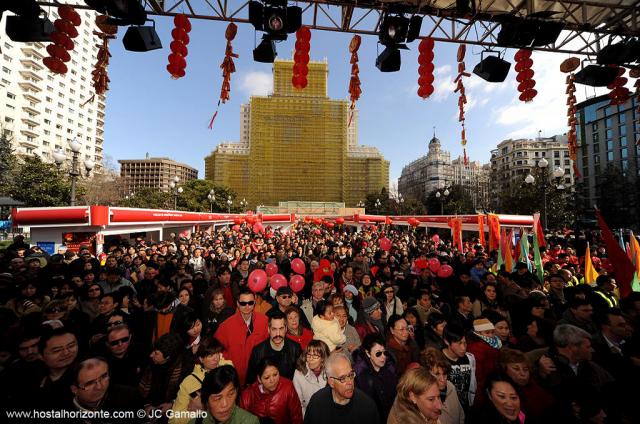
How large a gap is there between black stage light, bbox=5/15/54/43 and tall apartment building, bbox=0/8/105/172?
42.2 meters

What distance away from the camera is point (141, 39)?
224 inches

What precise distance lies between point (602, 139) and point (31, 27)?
69964 mm

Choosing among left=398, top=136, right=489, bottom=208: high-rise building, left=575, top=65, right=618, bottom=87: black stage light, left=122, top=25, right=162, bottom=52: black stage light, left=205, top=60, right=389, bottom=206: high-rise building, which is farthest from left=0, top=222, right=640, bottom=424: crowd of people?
left=398, top=136, right=489, bottom=208: high-rise building

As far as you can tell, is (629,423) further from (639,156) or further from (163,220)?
(639,156)

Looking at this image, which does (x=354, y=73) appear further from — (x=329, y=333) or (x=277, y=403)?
(x=277, y=403)

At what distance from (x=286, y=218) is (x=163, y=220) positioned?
19.5 m

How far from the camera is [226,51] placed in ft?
19.3

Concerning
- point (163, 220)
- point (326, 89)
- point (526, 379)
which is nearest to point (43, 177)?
point (163, 220)

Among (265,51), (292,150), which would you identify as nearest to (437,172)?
(292,150)

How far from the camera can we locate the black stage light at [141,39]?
18.6 feet

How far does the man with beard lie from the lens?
294cm

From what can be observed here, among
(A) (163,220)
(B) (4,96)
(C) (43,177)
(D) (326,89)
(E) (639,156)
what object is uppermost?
(D) (326,89)

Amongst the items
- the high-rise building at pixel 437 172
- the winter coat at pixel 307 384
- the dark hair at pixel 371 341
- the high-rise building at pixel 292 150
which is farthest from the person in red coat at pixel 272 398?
the high-rise building at pixel 437 172

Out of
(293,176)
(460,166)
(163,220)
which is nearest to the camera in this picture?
(163,220)
